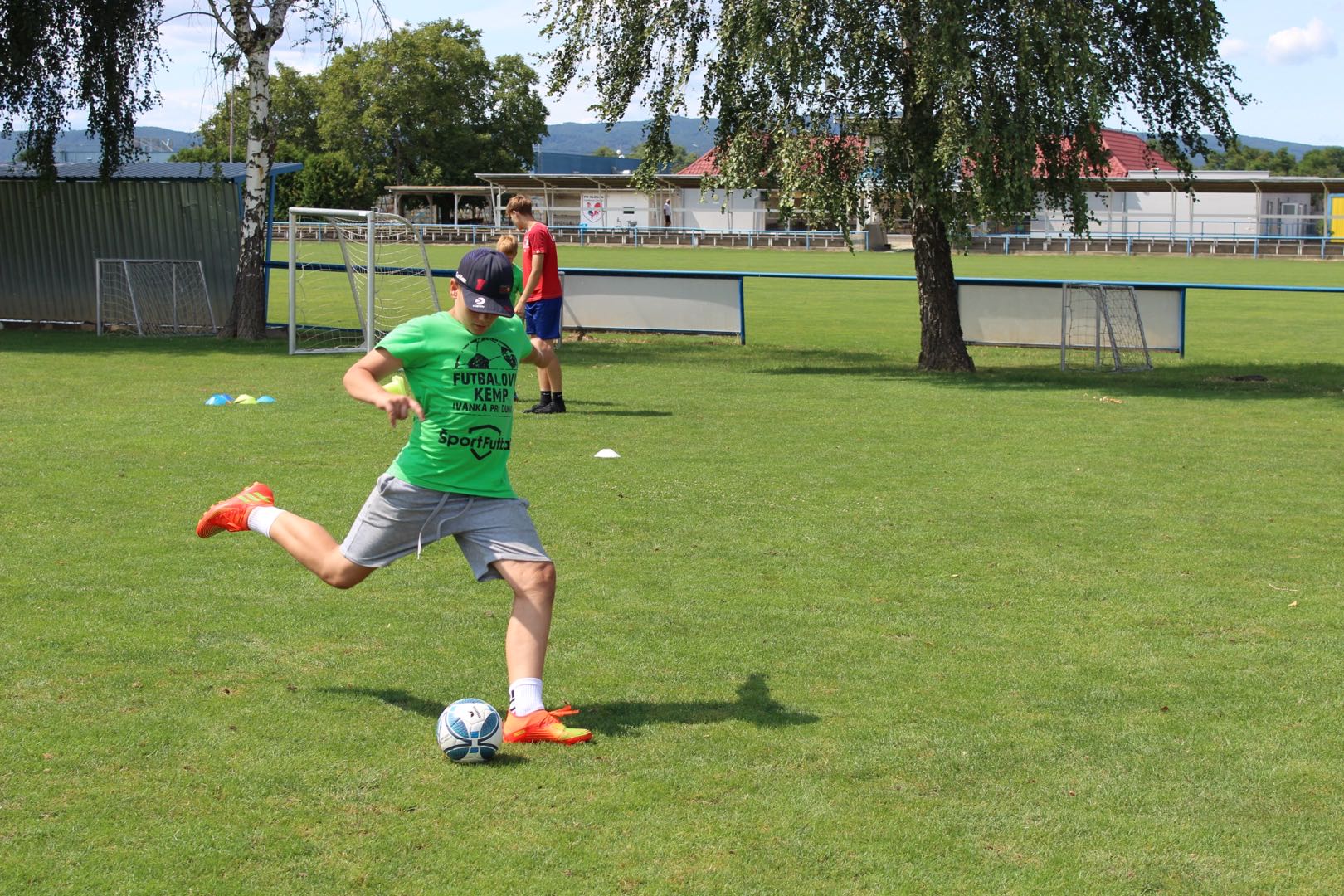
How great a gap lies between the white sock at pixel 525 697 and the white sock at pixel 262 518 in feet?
4.71

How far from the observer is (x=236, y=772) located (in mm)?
4836

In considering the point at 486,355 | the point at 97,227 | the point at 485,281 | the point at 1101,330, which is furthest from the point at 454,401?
the point at 97,227

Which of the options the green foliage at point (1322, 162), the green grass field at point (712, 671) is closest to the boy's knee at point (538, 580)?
the green grass field at point (712, 671)

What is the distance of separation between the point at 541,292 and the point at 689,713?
8759mm

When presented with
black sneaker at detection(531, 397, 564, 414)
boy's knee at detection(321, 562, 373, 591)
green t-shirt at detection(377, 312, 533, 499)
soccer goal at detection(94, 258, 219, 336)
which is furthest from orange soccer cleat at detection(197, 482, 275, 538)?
soccer goal at detection(94, 258, 219, 336)

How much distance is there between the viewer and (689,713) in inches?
219

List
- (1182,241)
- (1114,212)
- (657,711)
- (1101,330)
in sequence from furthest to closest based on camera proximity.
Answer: (1114,212)
(1182,241)
(1101,330)
(657,711)

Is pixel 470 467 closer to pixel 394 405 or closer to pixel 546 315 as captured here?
pixel 394 405

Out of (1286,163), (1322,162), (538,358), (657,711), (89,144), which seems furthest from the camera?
(1322,162)

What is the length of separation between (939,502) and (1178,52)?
35.8 ft

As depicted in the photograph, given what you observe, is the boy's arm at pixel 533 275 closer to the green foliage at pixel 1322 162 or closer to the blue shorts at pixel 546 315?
the blue shorts at pixel 546 315

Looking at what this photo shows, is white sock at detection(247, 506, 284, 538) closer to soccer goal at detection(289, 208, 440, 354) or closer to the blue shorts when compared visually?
the blue shorts

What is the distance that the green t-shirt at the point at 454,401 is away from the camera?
5.38m

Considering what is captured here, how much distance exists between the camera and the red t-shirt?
44.4 feet
